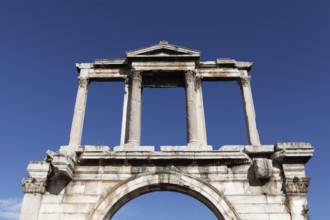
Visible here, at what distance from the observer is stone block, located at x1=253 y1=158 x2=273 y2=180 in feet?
30.0

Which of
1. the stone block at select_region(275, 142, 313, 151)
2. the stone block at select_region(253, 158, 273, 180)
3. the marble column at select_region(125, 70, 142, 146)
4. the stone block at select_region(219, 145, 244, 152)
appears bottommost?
the stone block at select_region(253, 158, 273, 180)

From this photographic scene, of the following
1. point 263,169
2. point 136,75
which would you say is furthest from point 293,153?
point 136,75

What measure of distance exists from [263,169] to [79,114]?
20.7ft

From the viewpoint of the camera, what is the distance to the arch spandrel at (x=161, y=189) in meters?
8.97

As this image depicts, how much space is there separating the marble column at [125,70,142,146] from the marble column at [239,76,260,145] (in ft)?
12.2

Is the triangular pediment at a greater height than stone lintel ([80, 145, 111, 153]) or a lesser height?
greater

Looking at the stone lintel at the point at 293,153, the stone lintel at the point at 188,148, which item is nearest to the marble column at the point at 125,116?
the stone lintel at the point at 188,148

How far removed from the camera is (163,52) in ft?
40.7

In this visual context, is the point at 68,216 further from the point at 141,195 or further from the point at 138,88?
the point at 138,88

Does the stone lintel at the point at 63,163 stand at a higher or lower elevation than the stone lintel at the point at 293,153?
lower

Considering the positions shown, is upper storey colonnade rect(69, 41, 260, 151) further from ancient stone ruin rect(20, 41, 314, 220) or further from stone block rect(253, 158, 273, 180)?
stone block rect(253, 158, 273, 180)

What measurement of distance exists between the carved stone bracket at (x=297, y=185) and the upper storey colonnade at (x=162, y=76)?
1.96 m

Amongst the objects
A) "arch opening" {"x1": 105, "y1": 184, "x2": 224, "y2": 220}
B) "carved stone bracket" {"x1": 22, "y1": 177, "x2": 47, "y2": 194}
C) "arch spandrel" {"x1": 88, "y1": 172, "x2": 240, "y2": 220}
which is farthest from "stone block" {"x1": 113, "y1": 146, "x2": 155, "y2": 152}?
"carved stone bracket" {"x1": 22, "y1": 177, "x2": 47, "y2": 194}

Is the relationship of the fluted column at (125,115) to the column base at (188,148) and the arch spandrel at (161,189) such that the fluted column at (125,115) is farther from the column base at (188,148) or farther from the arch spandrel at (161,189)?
the arch spandrel at (161,189)
